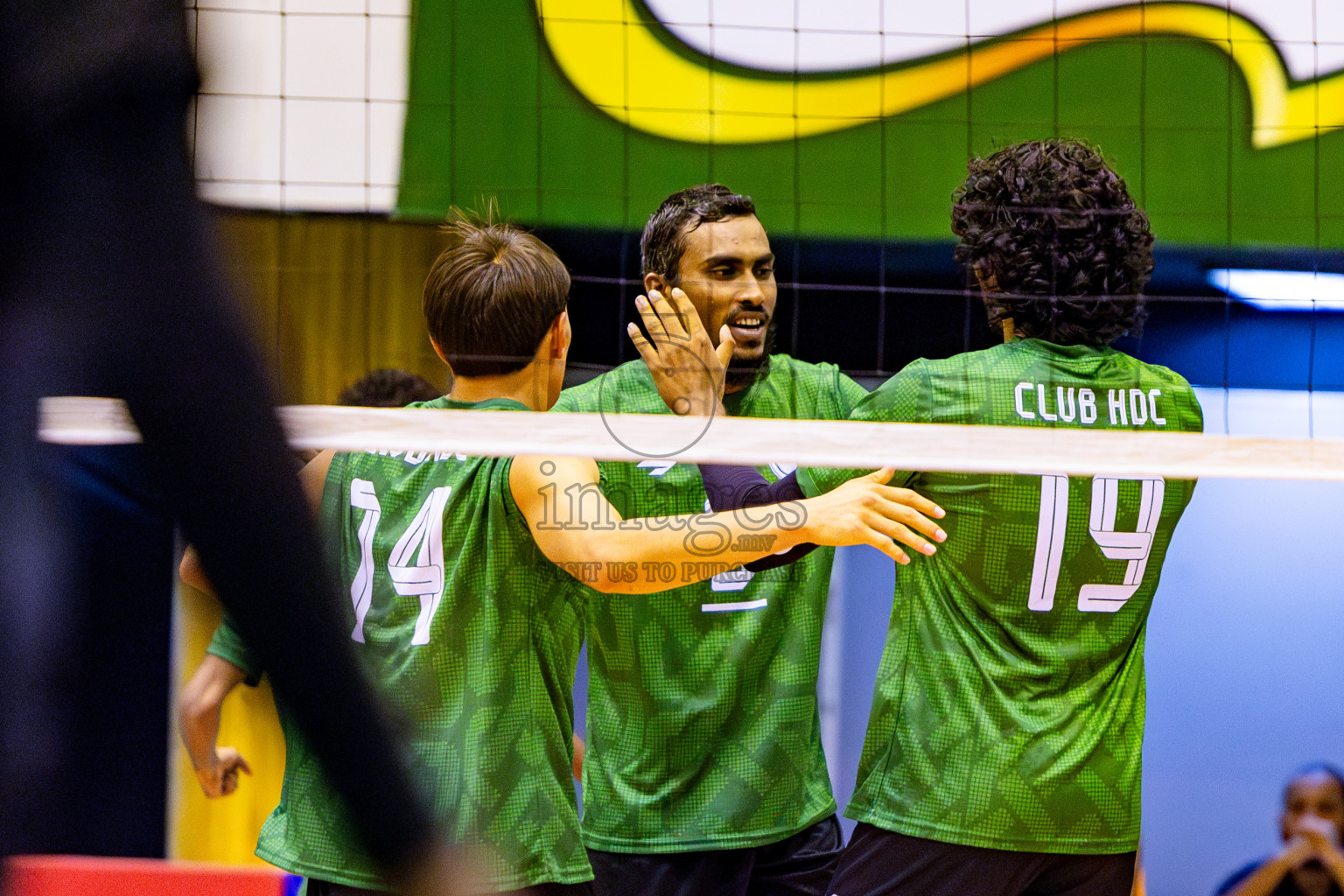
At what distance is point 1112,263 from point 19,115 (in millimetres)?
2055

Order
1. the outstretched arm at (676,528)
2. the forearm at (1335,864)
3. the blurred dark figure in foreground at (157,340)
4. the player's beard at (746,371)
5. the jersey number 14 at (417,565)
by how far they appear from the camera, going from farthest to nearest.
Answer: the forearm at (1335,864) < the player's beard at (746,371) < the jersey number 14 at (417,565) < the outstretched arm at (676,528) < the blurred dark figure in foreground at (157,340)

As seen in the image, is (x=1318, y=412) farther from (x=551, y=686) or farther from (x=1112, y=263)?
(x=551, y=686)

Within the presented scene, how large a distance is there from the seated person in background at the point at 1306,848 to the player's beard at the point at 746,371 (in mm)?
2463

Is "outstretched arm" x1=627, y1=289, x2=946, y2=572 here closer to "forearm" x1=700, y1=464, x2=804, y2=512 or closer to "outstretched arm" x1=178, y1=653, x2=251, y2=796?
"forearm" x1=700, y1=464, x2=804, y2=512

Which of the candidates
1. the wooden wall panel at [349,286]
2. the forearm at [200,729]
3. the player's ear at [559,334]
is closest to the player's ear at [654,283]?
the player's ear at [559,334]

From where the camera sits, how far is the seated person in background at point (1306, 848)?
12.5 feet

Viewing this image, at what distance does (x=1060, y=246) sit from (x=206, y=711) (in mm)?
2111

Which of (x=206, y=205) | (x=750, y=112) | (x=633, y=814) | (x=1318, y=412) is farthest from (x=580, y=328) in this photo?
(x=206, y=205)

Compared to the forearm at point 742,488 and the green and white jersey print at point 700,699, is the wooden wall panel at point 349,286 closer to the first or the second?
the green and white jersey print at point 700,699

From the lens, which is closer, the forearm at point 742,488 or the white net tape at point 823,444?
the white net tape at point 823,444

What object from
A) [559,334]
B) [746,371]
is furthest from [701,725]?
[559,334]

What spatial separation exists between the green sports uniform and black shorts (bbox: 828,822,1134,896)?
0.58 m

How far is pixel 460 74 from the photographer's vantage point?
4.48 meters

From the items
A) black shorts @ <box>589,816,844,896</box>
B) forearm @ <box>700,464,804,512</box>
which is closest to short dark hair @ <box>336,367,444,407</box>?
forearm @ <box>700,464,804,512</box>
